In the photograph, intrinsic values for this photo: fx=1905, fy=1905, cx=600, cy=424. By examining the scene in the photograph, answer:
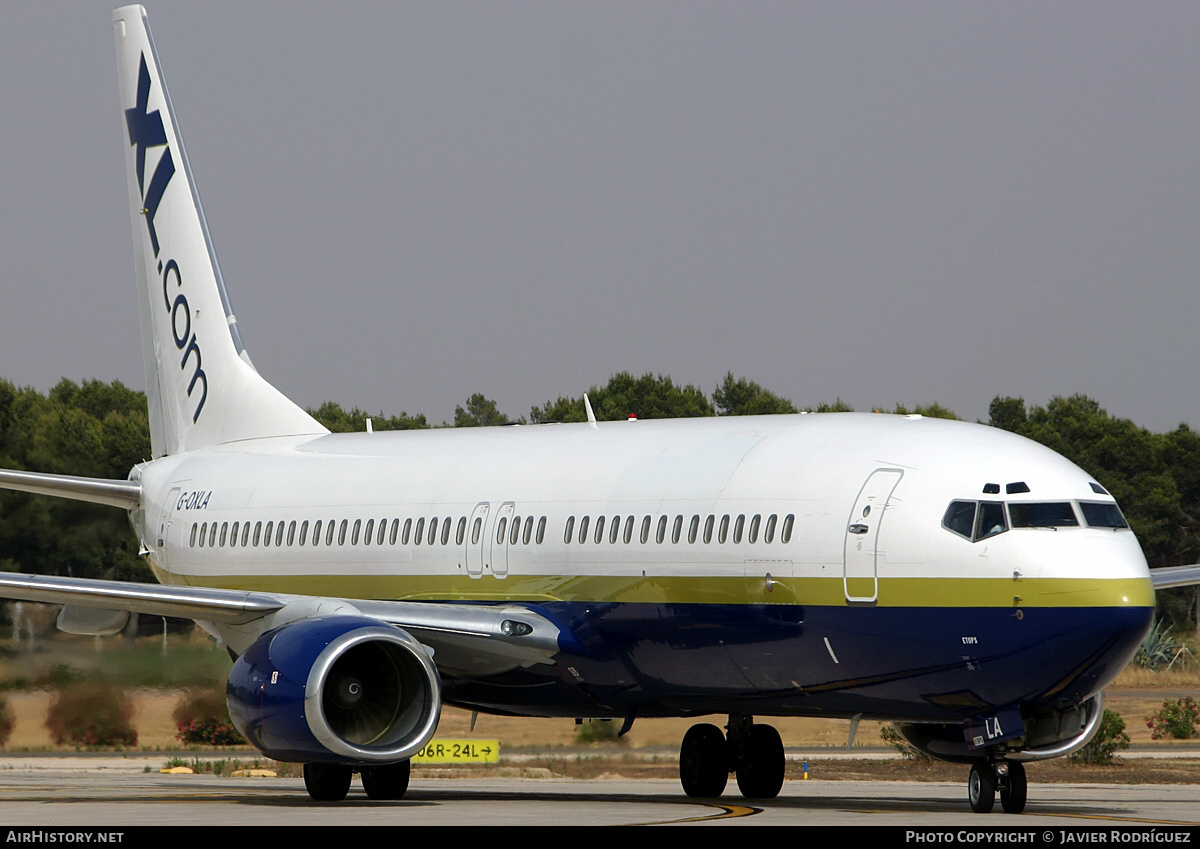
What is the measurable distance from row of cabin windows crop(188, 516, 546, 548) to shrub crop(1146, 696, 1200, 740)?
20293 millimetres

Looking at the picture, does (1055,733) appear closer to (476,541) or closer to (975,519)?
(975,519)

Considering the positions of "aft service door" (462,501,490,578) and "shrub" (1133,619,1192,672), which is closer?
"aft service door" (462,501,490,578)

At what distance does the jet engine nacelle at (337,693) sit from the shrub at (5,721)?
11.9 m

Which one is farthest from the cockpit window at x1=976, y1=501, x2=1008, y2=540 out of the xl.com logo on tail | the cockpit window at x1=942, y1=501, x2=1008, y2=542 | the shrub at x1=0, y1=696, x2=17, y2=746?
the shrub at x1=0, y1=696, x2=17, y2=746

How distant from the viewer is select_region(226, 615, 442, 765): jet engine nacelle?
1820cm

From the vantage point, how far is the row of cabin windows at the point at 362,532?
69.4 ft

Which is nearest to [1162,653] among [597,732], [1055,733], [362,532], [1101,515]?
[597,732]

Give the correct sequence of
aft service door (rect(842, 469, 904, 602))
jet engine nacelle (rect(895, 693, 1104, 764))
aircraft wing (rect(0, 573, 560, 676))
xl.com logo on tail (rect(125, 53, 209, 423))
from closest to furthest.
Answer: jet engine nacelle (rect(895, 693, 1104, 764)) < aft service door (rect(842, 469, 904, 602)) < aircraft wing (rect(0, 573, 560, 676)) < xl.com logo on tail (rect(125, 53, 209, 423))

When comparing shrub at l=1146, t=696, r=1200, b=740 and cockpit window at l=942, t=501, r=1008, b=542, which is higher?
cockpit window at l=942, t=501, r=1008, b=542

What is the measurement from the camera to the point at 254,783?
2589cm

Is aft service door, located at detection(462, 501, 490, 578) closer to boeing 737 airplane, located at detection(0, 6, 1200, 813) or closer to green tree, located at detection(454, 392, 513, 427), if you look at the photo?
boeing 737 airplane, located at detection(0, 6, 1200, 813)

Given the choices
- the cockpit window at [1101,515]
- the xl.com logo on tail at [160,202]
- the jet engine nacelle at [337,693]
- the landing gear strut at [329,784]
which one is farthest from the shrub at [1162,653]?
the jet engine nacelle at [337,693]

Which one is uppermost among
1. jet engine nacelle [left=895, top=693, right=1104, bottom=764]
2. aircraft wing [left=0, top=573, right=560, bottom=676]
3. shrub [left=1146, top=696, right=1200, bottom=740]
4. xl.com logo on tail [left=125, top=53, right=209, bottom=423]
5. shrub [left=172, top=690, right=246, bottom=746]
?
xl.com logo on tail [left=125, top=53, right=209, bottom=423]

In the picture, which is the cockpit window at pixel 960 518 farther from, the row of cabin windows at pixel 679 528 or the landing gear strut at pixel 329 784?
the landing gear strut at pixel 329 784
